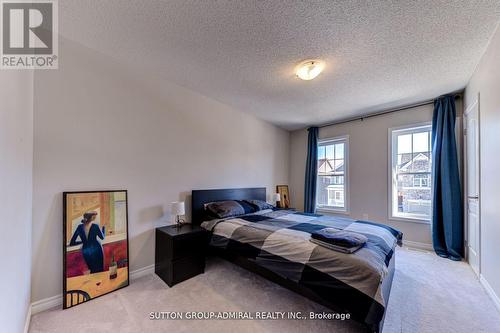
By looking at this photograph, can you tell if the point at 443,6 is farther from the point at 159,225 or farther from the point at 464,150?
the point at 159,225

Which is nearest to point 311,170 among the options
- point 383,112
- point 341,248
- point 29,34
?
point 383,112

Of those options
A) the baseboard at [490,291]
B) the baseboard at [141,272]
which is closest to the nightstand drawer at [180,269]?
the baseboard at [141,272]

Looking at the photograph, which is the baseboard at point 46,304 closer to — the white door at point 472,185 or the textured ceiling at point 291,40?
the textured ceiling at point 291,40

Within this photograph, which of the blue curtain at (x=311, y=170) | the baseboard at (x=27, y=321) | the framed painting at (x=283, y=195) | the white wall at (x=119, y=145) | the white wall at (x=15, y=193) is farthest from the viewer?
the framed painting at (x=283, y=195)

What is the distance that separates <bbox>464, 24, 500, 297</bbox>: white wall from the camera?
1910 millimetres

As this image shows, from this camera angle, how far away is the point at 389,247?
6.50 feet

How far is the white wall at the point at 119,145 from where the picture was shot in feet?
6.20

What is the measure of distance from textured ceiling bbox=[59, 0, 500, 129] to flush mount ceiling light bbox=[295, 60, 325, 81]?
0.28 ft

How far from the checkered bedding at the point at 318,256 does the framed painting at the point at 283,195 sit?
2.06 m

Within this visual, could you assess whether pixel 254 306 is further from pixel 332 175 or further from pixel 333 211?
pixel 332 175

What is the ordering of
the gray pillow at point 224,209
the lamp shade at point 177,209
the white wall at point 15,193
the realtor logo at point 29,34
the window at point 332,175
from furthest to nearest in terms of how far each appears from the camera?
the window at point 332,175
the gray pillow at point 224,209
the lamp shade at point 177,209
the realtor logo at point 29,34
the white wall at point 15,193

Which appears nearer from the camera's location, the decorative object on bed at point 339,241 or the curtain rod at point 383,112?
the decorative object on bed at point 339,241

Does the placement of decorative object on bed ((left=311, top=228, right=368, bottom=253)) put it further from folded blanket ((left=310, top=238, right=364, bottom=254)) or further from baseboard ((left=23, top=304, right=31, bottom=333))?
baseboard ((left=23, top=304, right=31, bottom=333))

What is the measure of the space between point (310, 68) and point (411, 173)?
2.86m
